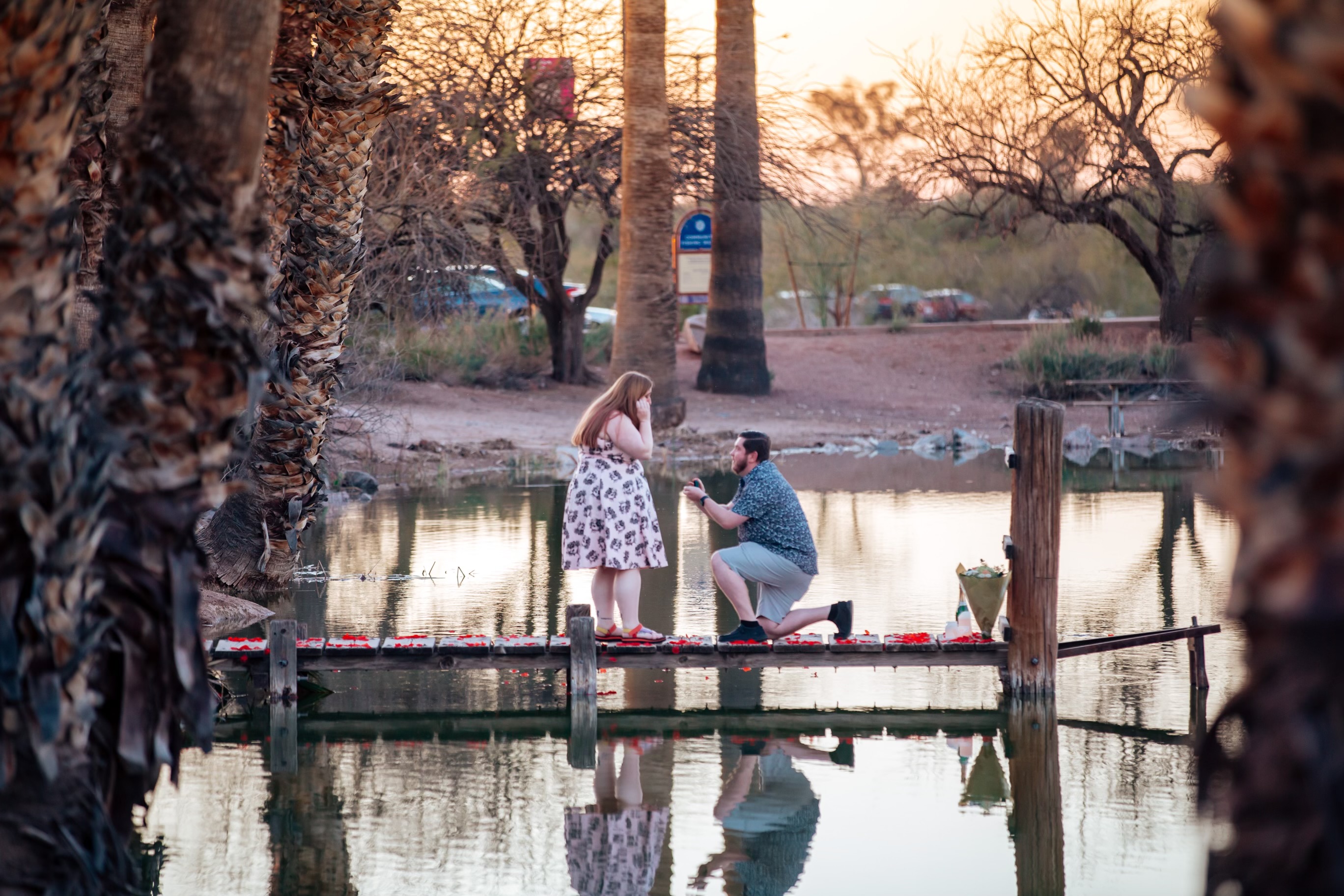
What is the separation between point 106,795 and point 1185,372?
78.3 ft

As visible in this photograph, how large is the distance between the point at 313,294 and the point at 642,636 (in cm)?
432

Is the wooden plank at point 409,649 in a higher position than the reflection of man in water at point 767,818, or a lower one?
higher

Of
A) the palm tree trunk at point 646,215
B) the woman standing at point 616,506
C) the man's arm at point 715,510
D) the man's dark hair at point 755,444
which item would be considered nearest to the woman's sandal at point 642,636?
the woman standing at point 616,506

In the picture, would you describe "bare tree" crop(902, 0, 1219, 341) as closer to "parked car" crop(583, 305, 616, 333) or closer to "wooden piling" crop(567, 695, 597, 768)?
"parked car" crop(583, 305, 616, 333)

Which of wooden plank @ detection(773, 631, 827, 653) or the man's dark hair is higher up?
the man's dark hair

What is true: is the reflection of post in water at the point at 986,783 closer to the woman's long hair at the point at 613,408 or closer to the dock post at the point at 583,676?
the dock post at the point at 583,676

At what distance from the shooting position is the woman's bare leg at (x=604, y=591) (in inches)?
314

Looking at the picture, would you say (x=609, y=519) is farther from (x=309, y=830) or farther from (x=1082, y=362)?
(x=1082, y=362)

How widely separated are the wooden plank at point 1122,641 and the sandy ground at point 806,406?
966 centimetres

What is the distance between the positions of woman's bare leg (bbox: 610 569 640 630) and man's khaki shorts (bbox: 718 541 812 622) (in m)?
0.52

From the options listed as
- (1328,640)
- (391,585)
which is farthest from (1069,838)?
(391,585)

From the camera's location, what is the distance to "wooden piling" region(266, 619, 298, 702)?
7281 mm

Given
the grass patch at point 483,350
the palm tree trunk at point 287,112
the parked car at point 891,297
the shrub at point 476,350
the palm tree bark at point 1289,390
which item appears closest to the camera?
the palm tree bark at point 1289,390

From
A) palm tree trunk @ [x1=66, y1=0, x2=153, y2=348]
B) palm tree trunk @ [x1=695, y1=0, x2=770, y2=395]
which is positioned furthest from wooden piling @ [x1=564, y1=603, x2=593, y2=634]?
palm tree trunk @ [x1=695, y1=0, x2=770, y2=395]
